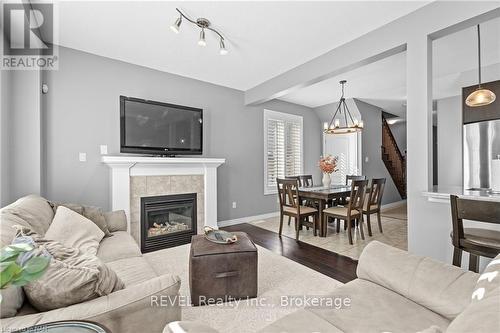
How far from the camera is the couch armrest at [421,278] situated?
1.05 metres

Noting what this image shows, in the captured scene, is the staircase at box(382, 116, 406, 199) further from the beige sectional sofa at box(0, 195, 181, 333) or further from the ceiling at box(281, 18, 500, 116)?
the beige sectional sofa at box(0, 195, 181, 333)

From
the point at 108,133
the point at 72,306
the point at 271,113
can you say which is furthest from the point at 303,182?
the point at 72,306

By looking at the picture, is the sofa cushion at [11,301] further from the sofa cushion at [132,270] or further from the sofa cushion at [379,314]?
the sofa cushion at [379,314]

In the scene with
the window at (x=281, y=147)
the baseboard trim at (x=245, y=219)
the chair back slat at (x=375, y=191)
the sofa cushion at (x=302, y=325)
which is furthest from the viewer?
the window at (x=281, y=147)

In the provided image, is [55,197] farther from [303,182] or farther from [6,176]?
[303,182]

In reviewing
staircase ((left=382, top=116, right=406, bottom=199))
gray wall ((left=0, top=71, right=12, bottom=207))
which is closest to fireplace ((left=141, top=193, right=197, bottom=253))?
gray wall ((left=0, top=71, right=12, bottom=207))

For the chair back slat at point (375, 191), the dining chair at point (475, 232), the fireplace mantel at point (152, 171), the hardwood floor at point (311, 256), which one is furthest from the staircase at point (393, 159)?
the dining chair at point (475, 232)

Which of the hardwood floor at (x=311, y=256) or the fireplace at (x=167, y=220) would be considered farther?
the fireplace at (x=167, y=220)

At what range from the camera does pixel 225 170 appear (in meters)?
4.42

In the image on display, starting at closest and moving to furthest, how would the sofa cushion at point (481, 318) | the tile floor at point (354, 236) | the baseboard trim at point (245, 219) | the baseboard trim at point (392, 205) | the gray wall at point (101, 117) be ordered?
the sofa cushion at point (481, 318)
the gray wall at point (101, 117)
the tile floor at point (354, 236)
the baseboard trim at point (245, 219)
the baseboard trim at point (392, 205)

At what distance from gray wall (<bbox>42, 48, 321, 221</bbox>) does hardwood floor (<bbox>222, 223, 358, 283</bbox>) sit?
1206 mm

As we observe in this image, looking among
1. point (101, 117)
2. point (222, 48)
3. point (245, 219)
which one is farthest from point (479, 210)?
point (101, 117)

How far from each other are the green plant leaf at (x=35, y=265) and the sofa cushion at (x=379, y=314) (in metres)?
1.10

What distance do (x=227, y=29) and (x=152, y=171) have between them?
2.12 meters
